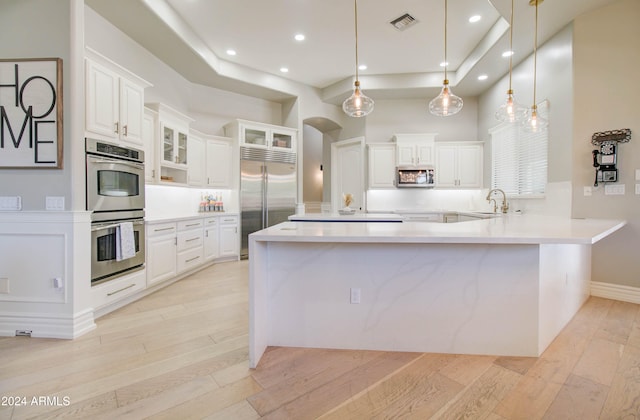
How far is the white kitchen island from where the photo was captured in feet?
6.59

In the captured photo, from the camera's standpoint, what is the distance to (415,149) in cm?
590

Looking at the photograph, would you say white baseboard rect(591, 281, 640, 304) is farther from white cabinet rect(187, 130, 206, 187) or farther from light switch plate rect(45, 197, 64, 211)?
white cabinet rect(187, 130, 206, 187)

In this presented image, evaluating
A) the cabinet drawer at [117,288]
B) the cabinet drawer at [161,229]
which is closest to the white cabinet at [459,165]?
the cabinet drawer at [161,229]

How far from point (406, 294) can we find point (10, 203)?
318 cm

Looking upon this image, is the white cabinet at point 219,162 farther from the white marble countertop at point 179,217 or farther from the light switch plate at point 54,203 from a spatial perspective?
the light switch plate at point 54,203

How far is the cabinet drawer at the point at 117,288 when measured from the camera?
2672mm

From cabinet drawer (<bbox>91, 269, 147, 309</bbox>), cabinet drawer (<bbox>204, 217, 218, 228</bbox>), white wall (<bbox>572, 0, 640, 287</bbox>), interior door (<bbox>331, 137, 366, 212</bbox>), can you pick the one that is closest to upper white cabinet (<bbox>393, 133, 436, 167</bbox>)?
interior door (<bbox>331, 137, 366, 212</bbox>)

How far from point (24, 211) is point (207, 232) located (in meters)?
2.45

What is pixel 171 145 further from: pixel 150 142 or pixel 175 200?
pixel 175 200

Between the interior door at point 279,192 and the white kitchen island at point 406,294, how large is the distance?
357cm

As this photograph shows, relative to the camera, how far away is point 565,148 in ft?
11.5

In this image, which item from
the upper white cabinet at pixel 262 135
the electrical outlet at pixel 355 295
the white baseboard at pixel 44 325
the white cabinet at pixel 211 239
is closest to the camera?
the electrical outlet at pixel 355 295

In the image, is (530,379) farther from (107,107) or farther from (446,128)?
(446,128)

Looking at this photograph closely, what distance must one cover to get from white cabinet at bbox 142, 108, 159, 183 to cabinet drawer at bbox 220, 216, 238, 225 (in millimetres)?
1387
